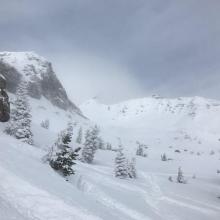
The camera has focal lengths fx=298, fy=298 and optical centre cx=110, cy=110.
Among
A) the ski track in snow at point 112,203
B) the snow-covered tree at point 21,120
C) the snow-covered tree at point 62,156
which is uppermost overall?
the snow-covered tree at point 21,120

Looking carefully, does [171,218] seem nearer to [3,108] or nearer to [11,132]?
[11,132]

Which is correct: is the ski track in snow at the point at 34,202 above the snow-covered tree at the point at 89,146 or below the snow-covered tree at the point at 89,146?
below

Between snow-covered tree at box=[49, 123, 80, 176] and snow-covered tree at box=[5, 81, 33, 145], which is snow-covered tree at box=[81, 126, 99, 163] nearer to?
snow-covered tree at box=[5, 81, 33, 145]

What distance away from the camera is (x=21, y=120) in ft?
150

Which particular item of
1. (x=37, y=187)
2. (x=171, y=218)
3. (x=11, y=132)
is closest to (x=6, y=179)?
(x=37, y=187)

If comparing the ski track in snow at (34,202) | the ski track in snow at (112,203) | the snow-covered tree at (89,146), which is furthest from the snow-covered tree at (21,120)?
the ski track in snow at (34,202)

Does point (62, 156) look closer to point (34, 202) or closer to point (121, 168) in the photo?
point (34, 202)

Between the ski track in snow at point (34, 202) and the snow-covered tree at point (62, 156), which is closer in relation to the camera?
the ski track in snow at point (34, 202)

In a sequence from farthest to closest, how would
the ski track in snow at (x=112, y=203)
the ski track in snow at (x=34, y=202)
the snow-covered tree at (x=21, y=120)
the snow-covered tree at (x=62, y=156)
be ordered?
the snow-covered tree at (x=21, y=120), the snow-covered tree at (x=62, y=156), the ski track in snow at (x=112, y=203), the ski track in snow at (x=34, y=202)

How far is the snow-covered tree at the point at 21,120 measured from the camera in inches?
1786

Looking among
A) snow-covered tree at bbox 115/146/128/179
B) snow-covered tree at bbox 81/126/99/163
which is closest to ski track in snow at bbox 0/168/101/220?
snow-covered tree at bbox 115/146/128/179

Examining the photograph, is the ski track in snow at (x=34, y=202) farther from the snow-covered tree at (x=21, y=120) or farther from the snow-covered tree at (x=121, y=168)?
the snow-covered tree at (x=121, y=168)

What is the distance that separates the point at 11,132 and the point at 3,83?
32.1 feet

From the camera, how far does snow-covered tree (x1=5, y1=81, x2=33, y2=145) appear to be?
149 feet
